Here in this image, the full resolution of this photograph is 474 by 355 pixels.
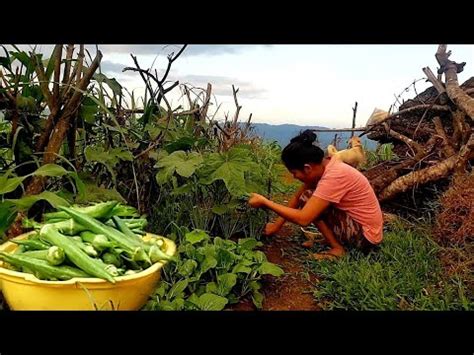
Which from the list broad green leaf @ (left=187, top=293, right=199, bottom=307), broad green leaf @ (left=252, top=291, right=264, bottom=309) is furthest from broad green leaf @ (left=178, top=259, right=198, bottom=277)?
broad green leaf @ (left=252, top=291, right=264, bottom=309)

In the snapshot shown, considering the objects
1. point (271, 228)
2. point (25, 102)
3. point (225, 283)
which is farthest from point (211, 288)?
point (25, 102)

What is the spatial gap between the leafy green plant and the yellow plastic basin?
0.18m

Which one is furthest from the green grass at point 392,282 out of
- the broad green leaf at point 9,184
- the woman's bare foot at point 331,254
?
the broad green leaf at point 9,184

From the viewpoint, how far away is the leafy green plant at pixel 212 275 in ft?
6.03

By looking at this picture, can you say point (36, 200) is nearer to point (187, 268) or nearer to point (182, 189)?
point (187, 268)

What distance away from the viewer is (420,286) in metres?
2.04

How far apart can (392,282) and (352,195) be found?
1.53 ft

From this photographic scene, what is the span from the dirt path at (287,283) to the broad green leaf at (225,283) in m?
0.08

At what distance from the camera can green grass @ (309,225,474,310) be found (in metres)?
1.95

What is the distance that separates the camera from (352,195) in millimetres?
2428

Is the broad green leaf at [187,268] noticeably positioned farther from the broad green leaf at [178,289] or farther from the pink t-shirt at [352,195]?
the pink t-shirt at [352,195]
